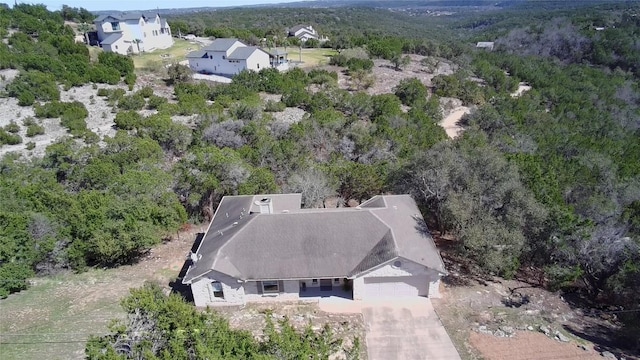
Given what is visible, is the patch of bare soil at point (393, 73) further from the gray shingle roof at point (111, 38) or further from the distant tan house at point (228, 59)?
the gray shingle roof at point (111, 38)

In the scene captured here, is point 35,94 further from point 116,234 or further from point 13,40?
point 116,234

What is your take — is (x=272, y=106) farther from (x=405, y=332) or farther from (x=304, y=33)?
(x=304, y=33)

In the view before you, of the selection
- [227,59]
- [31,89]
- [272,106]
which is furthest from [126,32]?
[272,106]

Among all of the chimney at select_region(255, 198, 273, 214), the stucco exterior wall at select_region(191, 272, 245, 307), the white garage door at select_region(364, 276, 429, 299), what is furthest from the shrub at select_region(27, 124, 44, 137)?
the white garage door at select_region(364, 276, 429, 299)

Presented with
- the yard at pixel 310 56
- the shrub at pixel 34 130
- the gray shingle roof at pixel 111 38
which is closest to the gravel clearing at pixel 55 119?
the shrub at pixel 34 130

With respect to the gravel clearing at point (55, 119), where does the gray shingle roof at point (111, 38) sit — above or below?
above

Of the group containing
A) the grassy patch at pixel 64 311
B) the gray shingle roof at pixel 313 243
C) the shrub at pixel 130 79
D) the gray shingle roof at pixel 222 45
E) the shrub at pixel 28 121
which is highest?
the gray shingle roof at pixel 222 45

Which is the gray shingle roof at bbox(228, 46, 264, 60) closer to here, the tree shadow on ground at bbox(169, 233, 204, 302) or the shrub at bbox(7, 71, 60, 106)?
the shrub at bbox(7, 71, 60, 106)
